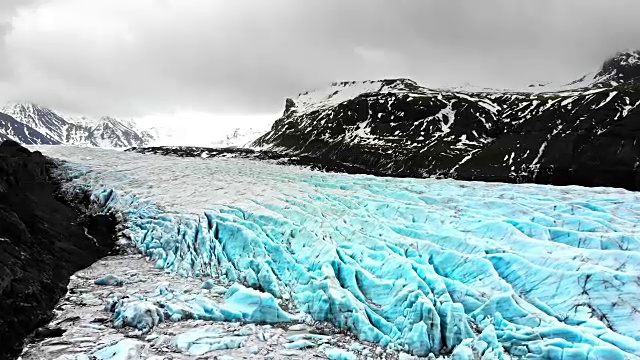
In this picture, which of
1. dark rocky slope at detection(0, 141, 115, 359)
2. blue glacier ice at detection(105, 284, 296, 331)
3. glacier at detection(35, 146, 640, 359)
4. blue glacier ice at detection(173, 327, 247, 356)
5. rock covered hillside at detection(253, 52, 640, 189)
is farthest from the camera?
rock covered hillside at detection(253, 52, 640, 189)

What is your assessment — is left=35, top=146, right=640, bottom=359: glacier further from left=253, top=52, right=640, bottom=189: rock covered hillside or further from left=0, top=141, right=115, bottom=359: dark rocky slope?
left=253, top=52, right=640, bottom=189: rock covered hillside

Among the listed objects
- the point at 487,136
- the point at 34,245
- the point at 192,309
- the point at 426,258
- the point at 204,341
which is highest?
the point at 487,136

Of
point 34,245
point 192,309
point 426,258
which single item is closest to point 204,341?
point 192,309

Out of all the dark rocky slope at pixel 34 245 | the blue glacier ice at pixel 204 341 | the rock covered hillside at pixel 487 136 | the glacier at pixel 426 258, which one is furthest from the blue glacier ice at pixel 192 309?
the rock covered hillside at pixel 487 136

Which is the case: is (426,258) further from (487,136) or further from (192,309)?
(487,136)

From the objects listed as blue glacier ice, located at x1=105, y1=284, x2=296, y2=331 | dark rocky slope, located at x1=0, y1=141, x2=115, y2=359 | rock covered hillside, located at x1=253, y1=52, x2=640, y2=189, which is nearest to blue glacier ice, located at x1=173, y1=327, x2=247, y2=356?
blue glacier ice, located at x1=105, y1=284, x2=296, y2=331

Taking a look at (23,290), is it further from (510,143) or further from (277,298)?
(510,143)

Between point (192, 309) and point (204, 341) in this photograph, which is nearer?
point (204, 341)

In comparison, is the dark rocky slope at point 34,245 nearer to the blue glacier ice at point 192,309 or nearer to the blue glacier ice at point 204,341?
the blue glacier ice at point 192,309
